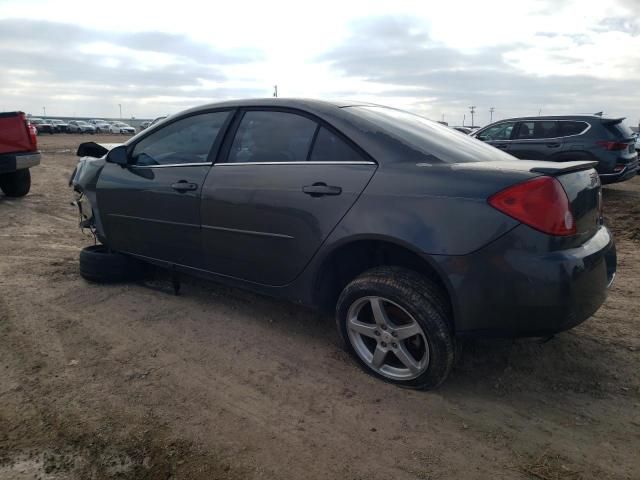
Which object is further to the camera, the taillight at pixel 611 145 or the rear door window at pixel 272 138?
the taillight at pixel 611 145

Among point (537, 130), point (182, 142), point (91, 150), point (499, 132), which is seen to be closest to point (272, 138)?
point (182, 142)

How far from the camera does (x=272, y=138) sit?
332cm

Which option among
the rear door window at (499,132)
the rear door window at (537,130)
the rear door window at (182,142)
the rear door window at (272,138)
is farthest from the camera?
the rear door window at (499,132)

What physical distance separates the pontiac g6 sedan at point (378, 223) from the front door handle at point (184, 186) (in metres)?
0.01

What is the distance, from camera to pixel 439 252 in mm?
2479

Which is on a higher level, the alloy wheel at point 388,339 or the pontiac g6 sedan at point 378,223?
the pontiac g6 sedan at point 378,223

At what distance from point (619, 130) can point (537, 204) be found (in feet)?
29.6

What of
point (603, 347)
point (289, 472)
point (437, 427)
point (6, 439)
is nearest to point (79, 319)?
point (6, 439)

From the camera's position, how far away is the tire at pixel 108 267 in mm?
4367

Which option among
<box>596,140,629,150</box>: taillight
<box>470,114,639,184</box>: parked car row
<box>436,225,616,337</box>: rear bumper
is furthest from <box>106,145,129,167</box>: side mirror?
<box>596,140,629,150</box>: taillight

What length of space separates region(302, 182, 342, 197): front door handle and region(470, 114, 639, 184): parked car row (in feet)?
26.4

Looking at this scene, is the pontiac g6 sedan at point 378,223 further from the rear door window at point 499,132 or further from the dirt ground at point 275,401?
the rear door window at point 499,132

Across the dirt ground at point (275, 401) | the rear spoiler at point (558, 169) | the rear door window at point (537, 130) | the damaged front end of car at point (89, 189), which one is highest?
the rear door window at point (537, 130)

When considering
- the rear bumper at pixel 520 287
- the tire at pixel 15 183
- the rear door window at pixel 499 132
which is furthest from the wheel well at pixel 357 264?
the rear door window at pixel 499 132
